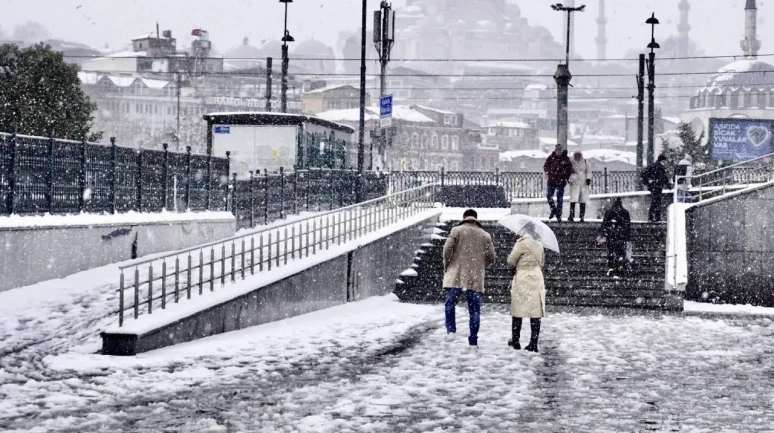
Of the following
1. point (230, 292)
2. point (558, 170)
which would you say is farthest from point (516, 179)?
point (230, 292)

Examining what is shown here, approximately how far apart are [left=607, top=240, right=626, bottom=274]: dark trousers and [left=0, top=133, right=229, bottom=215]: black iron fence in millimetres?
8697

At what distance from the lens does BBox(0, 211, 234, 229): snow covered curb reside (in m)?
15.8

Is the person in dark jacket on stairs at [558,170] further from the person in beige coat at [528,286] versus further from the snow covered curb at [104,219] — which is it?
the person in beige coat at [528,286]

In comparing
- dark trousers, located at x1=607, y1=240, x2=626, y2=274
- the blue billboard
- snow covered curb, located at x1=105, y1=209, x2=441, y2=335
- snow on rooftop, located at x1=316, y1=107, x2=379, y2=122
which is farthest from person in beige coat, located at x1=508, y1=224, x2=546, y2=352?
snow on rooftop, located at x1=316, y1=107, x2=379, y2=122

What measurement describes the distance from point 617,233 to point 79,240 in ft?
31.2

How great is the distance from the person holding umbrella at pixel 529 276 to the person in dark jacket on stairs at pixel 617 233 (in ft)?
23.7

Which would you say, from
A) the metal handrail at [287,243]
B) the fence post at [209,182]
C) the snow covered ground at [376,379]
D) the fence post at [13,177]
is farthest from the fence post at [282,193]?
the snow covered ground at [376,379]

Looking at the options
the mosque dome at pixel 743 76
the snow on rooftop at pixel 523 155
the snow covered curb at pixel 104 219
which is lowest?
the snow covered curb at pixel 104 219

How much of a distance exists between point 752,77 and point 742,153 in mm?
72371

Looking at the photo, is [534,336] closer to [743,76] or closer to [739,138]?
[739,138]

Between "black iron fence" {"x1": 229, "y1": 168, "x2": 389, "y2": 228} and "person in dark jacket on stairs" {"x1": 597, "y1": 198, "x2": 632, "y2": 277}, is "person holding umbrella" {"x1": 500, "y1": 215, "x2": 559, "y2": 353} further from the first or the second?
"black iron fence" {"x1": 229, "y1": 168, "x2": 389, "y2": 228}

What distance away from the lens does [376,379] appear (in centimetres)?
1057

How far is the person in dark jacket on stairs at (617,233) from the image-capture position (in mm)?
20094

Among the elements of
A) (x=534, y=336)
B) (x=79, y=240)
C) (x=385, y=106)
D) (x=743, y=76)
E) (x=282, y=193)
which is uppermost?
(x=743, y=76)
